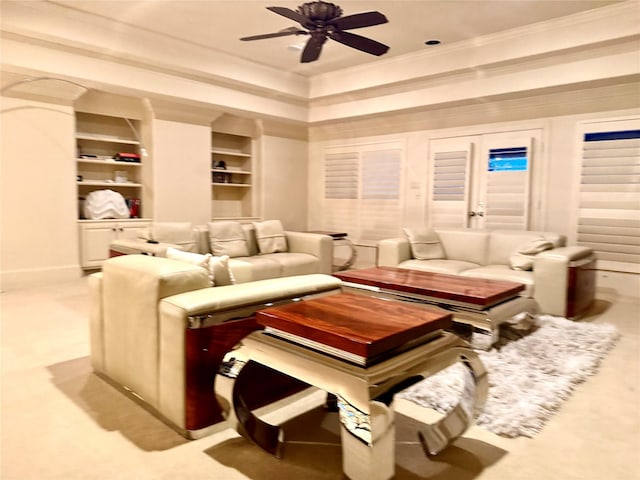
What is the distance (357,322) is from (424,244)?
3531 millimetres

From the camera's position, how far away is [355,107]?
6707 millimetres

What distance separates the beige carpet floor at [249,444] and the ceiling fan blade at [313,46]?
9.95 feet

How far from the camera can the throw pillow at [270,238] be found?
5.23 meters

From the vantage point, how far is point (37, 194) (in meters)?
5.05

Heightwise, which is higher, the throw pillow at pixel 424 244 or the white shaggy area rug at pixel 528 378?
the throw pillow at pixel 424 244

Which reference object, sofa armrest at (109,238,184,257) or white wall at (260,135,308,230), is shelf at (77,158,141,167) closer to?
sofa armrest at (109,238,184,257)

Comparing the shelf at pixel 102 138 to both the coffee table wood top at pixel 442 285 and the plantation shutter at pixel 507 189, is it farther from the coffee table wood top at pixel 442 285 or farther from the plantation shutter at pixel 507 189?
the plantation shutter at pixel 507 189

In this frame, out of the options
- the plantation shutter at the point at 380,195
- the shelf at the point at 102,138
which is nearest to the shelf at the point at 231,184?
the shelf at the point at 102,138

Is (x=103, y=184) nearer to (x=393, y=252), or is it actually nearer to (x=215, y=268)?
(x=393, y=252)

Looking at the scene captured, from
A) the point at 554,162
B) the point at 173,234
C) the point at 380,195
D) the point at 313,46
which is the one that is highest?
the point at 313,46

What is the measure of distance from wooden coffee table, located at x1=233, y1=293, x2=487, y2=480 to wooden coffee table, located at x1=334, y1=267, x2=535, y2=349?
3.03ft

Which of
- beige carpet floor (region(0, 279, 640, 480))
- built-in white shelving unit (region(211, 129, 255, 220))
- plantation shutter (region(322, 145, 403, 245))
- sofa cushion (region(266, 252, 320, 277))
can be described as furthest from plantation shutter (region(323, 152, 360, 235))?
beige carpet floor (region(0, 279, 640, 480))

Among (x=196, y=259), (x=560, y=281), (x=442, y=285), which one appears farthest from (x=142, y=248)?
(x=560, y=281)

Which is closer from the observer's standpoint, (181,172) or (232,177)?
(181,172)
